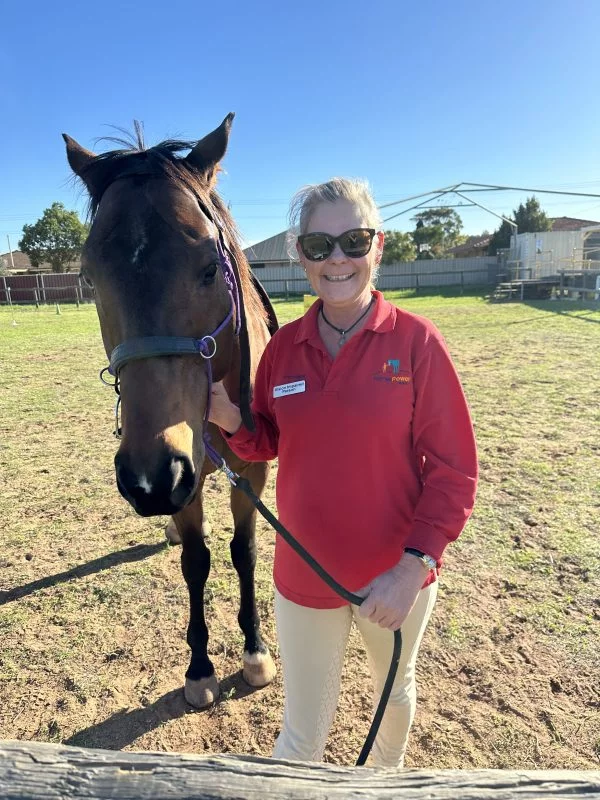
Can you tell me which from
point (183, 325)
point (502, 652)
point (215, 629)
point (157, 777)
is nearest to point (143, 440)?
point (183, 325)

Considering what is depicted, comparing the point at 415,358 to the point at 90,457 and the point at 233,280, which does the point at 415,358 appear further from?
the point at 90,457

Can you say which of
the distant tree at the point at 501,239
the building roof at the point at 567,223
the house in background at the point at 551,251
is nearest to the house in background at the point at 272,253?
the distant tree at the point at 501,239

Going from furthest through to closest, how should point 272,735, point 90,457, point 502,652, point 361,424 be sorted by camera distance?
point 90,457, point 502,652, point 272,735, point 361,424

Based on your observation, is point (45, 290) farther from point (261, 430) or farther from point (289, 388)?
point (289, 388)

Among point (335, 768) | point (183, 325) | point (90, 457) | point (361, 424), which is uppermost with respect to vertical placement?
point (183, 325)

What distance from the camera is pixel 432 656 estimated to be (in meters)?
2.81

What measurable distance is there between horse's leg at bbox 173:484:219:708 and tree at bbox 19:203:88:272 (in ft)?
156

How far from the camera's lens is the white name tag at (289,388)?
1.67 metres

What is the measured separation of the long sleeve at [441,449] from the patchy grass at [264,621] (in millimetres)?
1400

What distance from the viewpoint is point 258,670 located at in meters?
2.73

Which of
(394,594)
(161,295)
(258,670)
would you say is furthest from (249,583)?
(161,295)

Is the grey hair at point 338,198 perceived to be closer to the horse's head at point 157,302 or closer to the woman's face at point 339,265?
the woman's face at point 339,265

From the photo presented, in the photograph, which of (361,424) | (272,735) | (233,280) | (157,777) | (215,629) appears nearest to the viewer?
(157,777)

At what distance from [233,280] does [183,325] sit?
1.42ft
